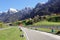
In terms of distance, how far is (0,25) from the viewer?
159 metres
